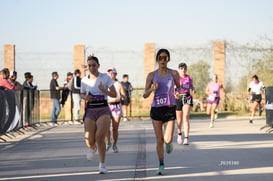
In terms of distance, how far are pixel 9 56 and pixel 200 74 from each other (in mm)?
10547

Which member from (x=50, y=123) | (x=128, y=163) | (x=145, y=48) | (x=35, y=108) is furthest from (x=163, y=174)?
(x=145, y=48)

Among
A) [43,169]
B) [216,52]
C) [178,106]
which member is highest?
[216,52]

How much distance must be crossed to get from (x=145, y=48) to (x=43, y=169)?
86.4 feet

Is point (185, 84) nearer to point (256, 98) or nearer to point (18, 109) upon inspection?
point (18, 109)

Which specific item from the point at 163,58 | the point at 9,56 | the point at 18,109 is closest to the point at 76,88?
the point at 18,109

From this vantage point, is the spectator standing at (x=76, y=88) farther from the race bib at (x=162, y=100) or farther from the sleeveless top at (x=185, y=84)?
the race bib at (x=162, y=100)

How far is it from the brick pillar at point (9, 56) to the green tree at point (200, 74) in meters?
9.82

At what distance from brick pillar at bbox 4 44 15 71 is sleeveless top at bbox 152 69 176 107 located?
27.6m

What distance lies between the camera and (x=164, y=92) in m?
11.7

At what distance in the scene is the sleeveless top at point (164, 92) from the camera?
1167 centimetres

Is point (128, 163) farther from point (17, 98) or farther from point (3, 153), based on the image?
point (17, 98)

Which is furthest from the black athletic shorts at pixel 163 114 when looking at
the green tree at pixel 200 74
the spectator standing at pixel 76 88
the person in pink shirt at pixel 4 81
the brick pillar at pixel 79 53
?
the brick pillar at pixel 79 53

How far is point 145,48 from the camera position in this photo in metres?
38.4

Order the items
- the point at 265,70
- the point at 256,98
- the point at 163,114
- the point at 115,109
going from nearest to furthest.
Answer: the point at 163,114 < the point at 115,109 < the point at 256,98 < the point at 265,70
